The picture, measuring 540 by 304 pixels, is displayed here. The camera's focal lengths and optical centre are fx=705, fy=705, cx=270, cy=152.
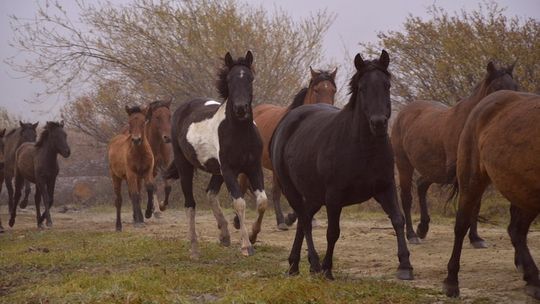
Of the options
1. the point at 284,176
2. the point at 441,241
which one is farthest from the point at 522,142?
the point at 441,241

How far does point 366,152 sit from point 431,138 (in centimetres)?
367

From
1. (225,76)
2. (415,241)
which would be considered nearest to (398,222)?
(225,76)

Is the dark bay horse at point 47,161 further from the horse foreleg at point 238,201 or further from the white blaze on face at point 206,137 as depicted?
the horse foreleg at point 238,201

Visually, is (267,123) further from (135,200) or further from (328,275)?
(328,275)

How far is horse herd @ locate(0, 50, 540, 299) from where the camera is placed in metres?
5.58

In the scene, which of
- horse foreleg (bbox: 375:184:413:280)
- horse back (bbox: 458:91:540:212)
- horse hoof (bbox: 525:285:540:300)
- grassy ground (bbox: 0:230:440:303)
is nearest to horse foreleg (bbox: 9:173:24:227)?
grassy ground (bbox: 0:230:440:303)

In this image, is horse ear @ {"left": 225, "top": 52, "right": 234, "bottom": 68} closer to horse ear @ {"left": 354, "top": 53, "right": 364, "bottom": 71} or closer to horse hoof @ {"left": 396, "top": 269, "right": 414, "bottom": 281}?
horse ear @ {"left": 354, "top": 53, "right": 364, "bottom": 71}

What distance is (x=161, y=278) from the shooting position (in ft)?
21.9

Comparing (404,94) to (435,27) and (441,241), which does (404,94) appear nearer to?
(435,27)

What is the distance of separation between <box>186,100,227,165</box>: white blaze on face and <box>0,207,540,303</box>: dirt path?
1.62 meters

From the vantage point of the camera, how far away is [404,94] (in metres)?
17.0

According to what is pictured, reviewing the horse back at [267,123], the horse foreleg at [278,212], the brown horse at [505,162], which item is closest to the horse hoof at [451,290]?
the brown horse at [505,162]

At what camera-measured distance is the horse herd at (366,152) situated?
5578 millimetres

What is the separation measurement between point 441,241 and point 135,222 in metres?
6.50
